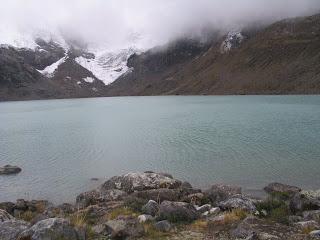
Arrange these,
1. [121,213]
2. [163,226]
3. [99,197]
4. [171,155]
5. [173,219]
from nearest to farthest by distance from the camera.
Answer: [163,226] < [173,219] < [121,213] < [99,197] < [171,155]

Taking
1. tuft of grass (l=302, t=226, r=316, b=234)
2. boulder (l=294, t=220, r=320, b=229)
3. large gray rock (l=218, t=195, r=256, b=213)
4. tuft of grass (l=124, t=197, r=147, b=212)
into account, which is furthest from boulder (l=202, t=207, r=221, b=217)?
tuft of grass (l=302, t=226, r=316, b=234)

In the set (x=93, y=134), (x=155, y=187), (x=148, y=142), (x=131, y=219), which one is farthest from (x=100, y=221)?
(x=93, y=134)

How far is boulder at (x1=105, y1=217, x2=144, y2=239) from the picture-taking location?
15.0 m

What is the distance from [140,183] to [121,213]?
8341 millimetres

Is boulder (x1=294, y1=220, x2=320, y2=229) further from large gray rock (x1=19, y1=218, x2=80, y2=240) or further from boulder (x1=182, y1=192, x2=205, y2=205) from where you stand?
boulder (x1=182, y1=192, x2=205, y2=205)

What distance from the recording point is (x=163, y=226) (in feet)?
52.7

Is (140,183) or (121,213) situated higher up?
(121,213)

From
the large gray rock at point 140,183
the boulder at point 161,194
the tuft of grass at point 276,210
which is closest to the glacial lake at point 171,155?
the large gray rock at point 140,183

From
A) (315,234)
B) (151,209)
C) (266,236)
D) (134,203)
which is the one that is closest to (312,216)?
(315,234)

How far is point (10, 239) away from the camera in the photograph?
1424 cm

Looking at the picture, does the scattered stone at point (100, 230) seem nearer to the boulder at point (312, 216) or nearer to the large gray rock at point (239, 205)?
the large gray rock at point (239, 205)

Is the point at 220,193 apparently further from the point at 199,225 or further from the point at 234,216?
the point at 199,225

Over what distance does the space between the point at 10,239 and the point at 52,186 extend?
2150cm

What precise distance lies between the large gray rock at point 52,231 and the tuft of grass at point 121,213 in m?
4.45
